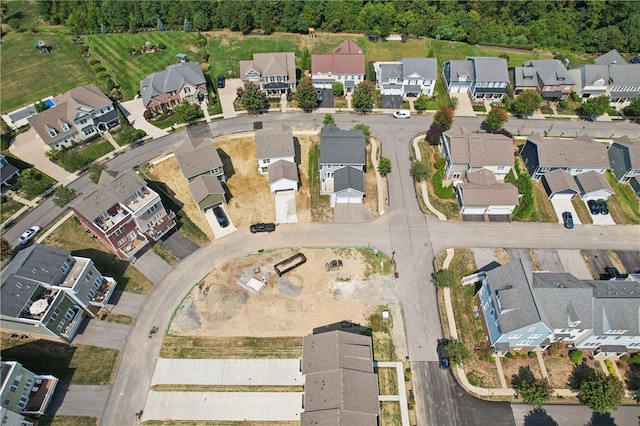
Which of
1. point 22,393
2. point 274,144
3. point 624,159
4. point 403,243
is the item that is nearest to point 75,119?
point 274,144

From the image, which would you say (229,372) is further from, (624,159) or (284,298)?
(624,159)

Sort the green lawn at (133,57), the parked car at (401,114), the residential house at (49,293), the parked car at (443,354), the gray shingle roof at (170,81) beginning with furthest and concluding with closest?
1. the green lawn at (133,57)
2. the parked car at (401,114)
3. the gray shingle roof at (170,81)
4. the parked car at (443,354)
5. the residential house at (49,293)

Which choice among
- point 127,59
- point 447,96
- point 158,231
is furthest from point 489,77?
point 127,59

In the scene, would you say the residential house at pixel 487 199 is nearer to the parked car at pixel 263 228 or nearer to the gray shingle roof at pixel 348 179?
the gray shingle roof at pixel 348 179

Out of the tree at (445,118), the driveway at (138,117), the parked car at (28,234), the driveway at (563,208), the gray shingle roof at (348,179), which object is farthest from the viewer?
the driveway at (138,117)

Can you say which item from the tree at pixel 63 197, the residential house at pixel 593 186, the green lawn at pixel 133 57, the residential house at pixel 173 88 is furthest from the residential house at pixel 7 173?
the residential house at pixel 593 186

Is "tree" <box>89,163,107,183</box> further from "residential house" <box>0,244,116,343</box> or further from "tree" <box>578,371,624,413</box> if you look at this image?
"tree" <box>578,371,624,413</box>

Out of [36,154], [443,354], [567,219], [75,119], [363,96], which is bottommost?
[443,354]
